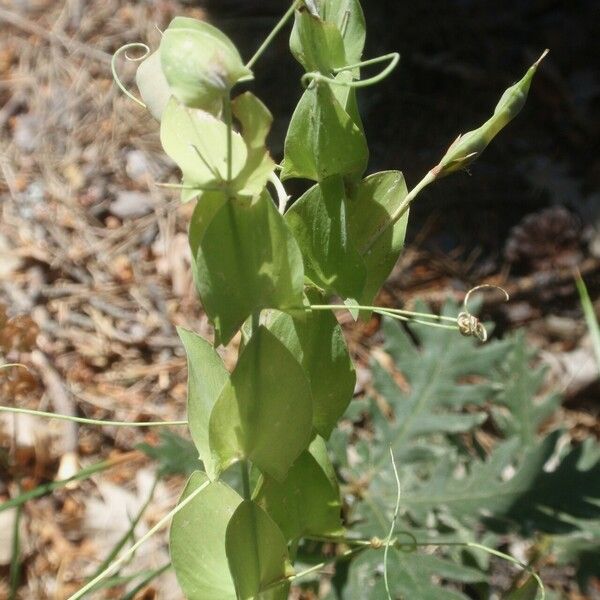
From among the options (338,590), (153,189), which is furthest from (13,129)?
(338,590)

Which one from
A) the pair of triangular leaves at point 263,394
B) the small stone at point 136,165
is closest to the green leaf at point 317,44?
the pair of triangular leaves at point 263,394

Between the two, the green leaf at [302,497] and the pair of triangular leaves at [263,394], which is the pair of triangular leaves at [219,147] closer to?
the pair of triangular leaves at [263,394]

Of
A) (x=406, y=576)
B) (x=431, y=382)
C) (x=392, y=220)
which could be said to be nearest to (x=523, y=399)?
(x=431, y=382)

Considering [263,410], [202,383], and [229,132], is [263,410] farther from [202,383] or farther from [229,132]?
[229,132]

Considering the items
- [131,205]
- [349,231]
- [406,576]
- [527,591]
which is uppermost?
[349,231]

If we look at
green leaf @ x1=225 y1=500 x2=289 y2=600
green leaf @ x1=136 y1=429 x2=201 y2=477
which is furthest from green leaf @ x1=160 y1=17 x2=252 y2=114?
green leaf @ x1=136 y1=429 x2=201 y2=477

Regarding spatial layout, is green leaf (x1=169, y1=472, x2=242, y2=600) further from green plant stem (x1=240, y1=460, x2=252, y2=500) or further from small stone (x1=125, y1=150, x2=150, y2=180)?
small stone (x1=125, y1=150, x2=150, y2=180)
